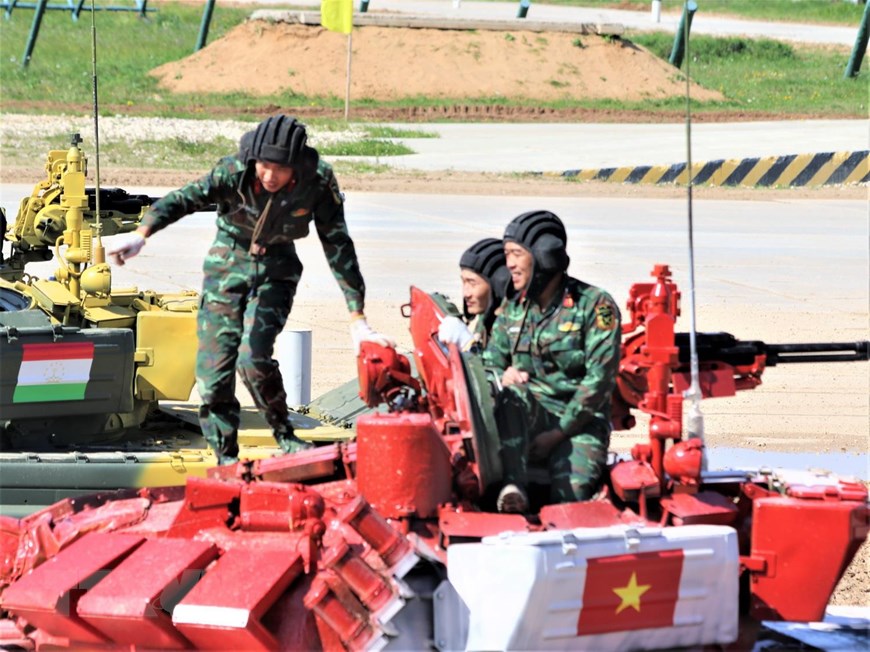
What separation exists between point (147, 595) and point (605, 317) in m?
2.29

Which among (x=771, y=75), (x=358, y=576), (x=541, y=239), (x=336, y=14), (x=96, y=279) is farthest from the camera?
(x=771, y=75)

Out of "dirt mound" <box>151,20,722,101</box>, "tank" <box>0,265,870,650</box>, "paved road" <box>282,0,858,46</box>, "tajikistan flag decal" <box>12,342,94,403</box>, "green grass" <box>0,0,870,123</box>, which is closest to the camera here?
"tank" <box>0,265,870,650</box>

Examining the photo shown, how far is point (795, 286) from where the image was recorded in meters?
19.3

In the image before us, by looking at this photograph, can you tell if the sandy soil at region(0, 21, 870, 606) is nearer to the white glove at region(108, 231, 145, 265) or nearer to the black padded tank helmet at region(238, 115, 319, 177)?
the black padded tank helmet at region(238, 115, 319, 177)

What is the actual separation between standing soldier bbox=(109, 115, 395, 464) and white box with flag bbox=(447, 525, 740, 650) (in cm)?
160

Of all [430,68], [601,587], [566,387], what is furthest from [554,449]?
[430,68]

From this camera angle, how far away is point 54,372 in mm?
9883

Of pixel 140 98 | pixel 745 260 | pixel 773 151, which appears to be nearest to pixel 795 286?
pixel 745 260

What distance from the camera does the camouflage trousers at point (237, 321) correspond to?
307 inches

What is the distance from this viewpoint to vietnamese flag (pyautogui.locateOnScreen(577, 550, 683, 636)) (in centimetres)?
652

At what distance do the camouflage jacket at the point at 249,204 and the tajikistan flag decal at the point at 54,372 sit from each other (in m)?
2.33

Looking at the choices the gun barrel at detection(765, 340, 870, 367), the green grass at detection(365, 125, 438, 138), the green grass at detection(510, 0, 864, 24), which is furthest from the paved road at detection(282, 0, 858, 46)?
the gun barrel at detection(765, 340, 870, 367)

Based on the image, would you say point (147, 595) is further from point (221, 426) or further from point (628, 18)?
point (628, 18)

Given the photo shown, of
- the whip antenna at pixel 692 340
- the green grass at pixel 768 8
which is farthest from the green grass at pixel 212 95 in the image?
the whip antenna at pixel 692 340
